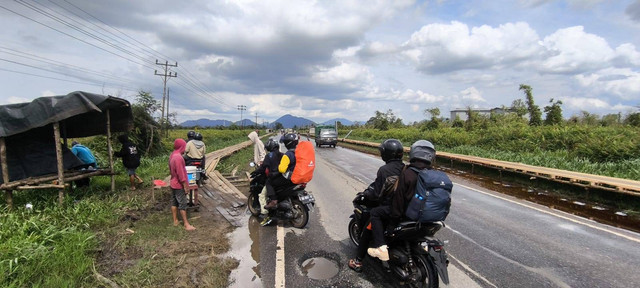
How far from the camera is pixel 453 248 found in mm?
5059

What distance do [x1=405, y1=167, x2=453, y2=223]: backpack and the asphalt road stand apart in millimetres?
1156

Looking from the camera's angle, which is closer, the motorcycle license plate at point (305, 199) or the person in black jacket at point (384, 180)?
the person in black jacket at point (384, 180)

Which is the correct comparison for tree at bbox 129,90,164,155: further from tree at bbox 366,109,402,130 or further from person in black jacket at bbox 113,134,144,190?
tree at bbox 366,109,402,130

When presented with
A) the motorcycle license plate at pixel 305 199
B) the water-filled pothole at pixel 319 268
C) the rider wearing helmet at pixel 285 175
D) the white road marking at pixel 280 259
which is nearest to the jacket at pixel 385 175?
the water-filled pothole at pixel 319 268

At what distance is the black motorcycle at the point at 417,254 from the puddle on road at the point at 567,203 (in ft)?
17.8

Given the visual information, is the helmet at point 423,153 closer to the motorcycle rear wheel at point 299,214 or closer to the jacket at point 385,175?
the jacket at point 385,175

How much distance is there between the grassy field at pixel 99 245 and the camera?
391 centimetres

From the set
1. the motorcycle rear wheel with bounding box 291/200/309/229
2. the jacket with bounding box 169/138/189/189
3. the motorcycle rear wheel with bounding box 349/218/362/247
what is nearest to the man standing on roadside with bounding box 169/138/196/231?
the jacket with bounding box 169/138/189/189

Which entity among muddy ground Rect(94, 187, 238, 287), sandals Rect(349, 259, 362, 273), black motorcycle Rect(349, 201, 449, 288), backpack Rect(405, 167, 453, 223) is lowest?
muddy ground Rect(94, 187, 238, 287)

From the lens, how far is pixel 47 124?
23.3 feet

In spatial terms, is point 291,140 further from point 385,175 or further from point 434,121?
point 434,121

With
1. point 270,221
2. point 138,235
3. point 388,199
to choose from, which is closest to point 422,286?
point 388,199

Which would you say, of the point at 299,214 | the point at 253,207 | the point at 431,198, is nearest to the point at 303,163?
the point at 299,214

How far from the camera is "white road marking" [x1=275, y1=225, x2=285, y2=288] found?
399cm
